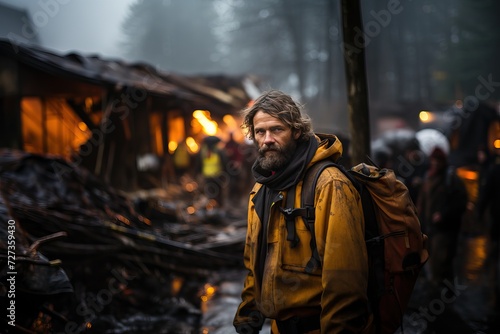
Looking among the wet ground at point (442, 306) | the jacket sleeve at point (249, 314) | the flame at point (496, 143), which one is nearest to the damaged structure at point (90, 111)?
the wet ground at point (442, 306)

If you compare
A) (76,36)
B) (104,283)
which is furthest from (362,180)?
(76,36)

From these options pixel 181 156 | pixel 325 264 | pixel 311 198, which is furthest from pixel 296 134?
pixel 181 156

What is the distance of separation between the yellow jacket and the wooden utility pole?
6.98 feet

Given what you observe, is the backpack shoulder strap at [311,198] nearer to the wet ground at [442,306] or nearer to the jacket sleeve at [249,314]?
the jacket sleeve at [249,314]

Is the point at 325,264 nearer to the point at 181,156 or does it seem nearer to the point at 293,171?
the point at 293,171

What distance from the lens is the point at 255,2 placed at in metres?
47.5

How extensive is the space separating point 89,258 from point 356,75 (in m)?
4.22

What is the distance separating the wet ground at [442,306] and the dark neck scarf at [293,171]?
2920mm

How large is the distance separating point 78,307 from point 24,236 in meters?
1.22

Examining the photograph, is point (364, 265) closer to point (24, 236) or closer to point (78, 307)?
point (24, 236)

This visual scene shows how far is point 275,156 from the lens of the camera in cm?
247

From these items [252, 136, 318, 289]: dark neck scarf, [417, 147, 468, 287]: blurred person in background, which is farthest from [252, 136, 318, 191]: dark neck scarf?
[417, 147, 468, 287]: blurred person in background

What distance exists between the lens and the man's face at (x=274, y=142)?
2467 millimetres

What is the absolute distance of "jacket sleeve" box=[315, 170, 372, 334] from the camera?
6.64ft
